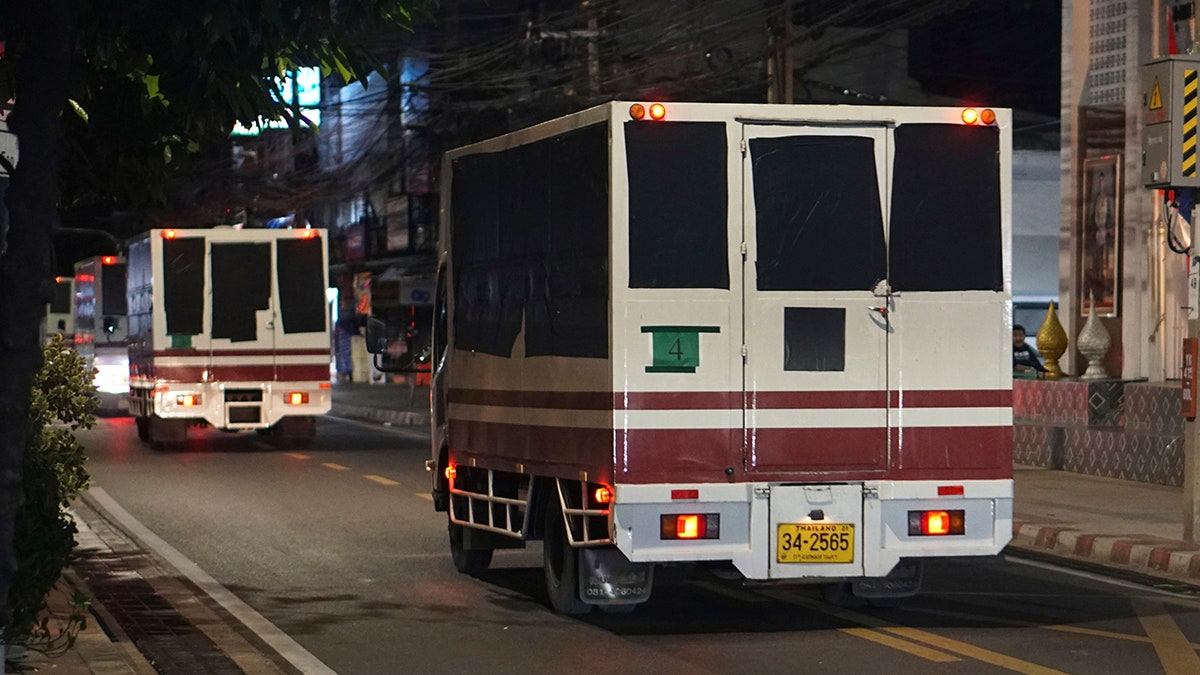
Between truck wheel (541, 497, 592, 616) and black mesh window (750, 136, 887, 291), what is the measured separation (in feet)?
6.22

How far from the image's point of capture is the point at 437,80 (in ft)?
134

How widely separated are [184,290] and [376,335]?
13.4m

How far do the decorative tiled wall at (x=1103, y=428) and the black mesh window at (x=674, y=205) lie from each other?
32.8ft

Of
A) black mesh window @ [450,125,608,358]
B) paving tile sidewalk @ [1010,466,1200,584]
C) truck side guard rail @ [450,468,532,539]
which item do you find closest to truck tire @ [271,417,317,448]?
paving tile sidewalk @ [1010,466,1200,584]

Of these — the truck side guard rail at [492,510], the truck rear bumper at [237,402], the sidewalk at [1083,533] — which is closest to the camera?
the sidewalk at [1083,533]

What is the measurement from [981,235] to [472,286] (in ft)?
10.8

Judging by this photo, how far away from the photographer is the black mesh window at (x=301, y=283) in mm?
26297

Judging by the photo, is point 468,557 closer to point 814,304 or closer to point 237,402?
point 814,304

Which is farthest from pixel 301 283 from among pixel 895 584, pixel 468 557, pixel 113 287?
pixel 895 584

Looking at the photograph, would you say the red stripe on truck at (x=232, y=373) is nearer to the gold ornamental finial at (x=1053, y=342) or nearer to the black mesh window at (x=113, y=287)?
the black mesh window at (x=113, y=287)

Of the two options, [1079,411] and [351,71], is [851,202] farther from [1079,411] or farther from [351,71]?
[1079,411]

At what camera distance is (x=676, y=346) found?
32.7 feet

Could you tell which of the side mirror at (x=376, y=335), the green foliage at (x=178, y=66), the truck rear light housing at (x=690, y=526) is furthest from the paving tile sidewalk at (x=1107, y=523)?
the green foliage at (x=178, y=66)

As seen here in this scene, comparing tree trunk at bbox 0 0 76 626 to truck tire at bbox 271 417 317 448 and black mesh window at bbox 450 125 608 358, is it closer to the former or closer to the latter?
black mesh window at bbox 450 125 608 358
